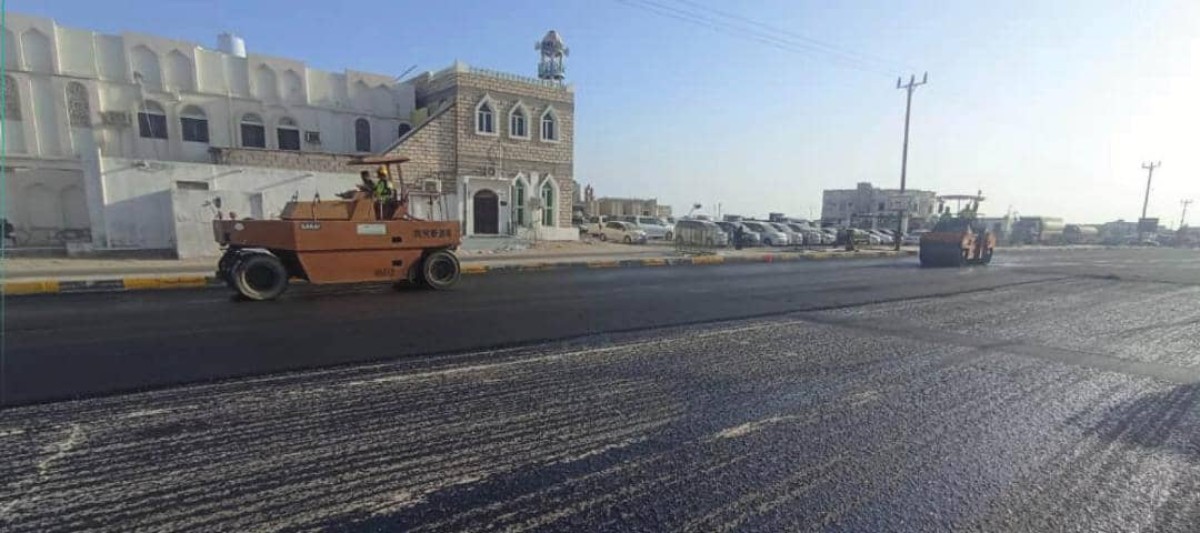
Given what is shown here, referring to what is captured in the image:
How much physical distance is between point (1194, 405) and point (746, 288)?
745 cm

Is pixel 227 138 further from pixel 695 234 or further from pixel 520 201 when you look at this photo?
pixel 695 234

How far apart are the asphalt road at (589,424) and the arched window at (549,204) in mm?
19542

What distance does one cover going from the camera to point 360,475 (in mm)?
2932

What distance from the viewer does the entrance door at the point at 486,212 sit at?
970 inches

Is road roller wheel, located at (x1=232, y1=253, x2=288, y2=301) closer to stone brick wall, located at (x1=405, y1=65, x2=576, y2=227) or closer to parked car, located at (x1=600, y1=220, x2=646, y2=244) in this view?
stone brick wall, located at (x1=405, y1=65, x2=576, y2=227)

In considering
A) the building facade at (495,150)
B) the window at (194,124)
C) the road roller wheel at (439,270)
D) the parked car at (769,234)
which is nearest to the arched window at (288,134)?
the window at (194,124)

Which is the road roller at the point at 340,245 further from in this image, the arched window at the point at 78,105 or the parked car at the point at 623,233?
the parked car at the point at 623,233

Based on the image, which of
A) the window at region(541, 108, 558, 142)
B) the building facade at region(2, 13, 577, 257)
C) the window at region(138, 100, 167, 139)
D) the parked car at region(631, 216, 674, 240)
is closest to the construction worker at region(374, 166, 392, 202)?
the building facade at region(2, 13, 577, 257)

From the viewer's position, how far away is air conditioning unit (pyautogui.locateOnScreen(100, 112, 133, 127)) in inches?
832

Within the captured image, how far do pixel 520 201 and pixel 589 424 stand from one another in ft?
76.1

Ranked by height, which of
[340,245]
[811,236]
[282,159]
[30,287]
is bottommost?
A: [30,287]

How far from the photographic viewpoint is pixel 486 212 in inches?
981

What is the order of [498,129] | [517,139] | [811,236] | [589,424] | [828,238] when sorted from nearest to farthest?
[589,424] → [498,129] → [517,139] → [811,236] → [828,238]

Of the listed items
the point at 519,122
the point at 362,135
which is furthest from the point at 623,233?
the point at 362,135
